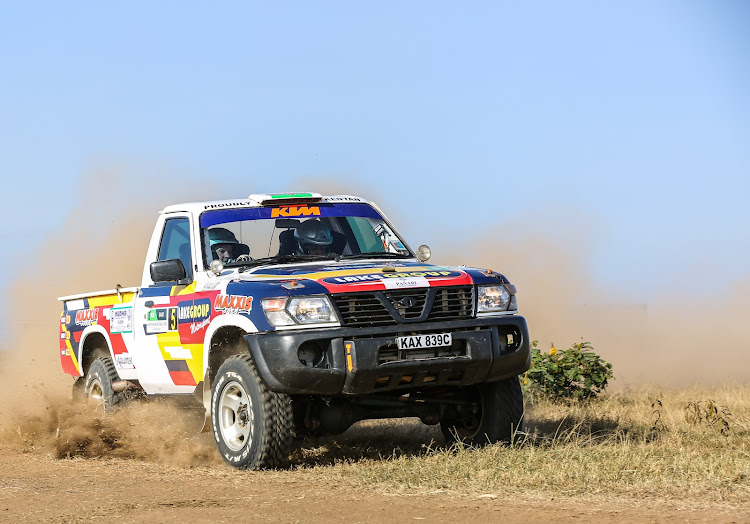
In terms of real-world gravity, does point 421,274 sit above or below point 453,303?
above

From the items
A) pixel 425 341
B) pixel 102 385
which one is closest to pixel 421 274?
pixel 425 341

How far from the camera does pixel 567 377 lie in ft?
41.5

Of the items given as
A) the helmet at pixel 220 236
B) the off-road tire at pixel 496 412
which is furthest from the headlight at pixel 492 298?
the helmet at pixel 220 236

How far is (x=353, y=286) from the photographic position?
7590 millimetres

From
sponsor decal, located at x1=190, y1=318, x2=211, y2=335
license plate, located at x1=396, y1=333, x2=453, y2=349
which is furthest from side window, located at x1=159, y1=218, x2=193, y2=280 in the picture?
license plate, located at x1=396, y1=333, x2=453, y2=349

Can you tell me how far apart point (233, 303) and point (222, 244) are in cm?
121

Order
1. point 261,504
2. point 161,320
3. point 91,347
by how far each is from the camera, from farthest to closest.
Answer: point 91,347
point 161,320
point 261,504

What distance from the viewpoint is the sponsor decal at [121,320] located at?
381 inches

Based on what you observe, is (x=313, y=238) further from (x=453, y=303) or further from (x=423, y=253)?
(x=453, y=303)

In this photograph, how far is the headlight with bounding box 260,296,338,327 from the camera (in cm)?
749

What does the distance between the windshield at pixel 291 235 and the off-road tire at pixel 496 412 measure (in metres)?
1.51

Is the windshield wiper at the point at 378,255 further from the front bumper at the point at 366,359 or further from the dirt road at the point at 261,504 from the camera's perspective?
the dirt road at the point at 261,504

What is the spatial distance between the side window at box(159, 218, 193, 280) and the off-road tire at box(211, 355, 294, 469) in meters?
1.27

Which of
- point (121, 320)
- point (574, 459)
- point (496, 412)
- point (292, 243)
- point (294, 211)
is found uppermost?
point (294, 211)
